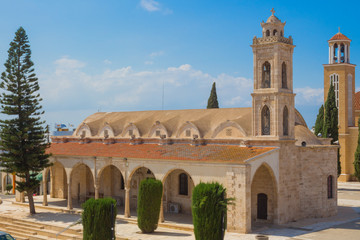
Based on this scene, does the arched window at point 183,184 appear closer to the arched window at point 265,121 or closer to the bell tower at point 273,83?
the bell tower at point 273,83

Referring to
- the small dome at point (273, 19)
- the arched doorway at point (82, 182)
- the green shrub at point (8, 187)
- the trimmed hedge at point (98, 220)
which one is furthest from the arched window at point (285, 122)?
the green shrub at point (8, 187)

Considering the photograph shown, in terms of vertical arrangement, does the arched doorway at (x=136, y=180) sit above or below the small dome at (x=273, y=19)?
below

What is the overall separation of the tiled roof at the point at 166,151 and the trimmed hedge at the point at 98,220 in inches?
300

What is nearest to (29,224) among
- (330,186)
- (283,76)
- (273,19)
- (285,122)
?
(285,122)

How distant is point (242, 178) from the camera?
26234 mm

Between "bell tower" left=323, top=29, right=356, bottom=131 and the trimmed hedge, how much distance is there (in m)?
40.8

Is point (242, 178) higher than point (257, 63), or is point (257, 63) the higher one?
point (257, 63)

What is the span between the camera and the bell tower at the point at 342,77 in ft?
180

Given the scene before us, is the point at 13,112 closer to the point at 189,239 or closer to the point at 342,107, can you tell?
the point at 189,239

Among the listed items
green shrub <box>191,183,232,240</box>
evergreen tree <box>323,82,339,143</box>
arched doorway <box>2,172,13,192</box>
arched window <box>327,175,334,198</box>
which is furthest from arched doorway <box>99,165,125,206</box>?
evergreen tree <box>323,82,339,143</box>

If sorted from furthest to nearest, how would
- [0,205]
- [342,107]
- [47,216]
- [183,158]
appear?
[342,107], [0,205], [47,216], [183,158]

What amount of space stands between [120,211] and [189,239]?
10.1m

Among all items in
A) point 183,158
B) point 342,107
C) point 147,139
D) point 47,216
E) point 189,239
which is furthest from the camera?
point 342,107

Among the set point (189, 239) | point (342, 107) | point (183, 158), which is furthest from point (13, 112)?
point (342, 107)
